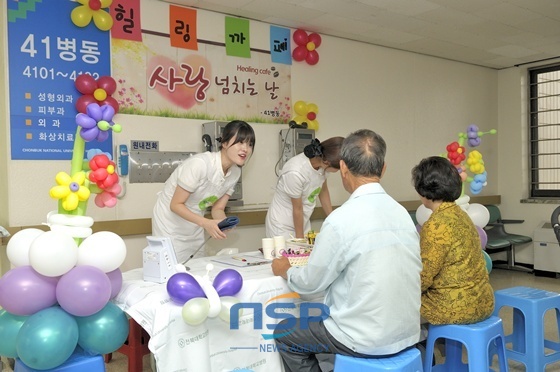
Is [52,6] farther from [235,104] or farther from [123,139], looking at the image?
[235,104]

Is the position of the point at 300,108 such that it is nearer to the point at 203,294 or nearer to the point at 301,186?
the point at 301,186

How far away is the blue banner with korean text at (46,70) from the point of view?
3.39 meters

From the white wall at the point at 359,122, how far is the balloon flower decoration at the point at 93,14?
1.35 ft

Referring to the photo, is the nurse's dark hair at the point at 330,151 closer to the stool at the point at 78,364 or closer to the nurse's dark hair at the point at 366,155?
the nurse's dark hair at the point at 366,155

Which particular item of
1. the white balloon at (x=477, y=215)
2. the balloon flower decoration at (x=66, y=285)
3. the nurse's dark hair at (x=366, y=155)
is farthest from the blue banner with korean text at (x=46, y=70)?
the white balloon at (x=477, y=215)

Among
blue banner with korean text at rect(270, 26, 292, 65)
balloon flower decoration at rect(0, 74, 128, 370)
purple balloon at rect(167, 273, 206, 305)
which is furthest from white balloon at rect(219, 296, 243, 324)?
blue banner with korean text at rect(270, 26, 292, 65)

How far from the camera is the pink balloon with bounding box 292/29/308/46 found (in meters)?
4.75

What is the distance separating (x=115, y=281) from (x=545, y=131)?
6094 millimetres

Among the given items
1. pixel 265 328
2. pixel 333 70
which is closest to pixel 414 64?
pixel 333 70

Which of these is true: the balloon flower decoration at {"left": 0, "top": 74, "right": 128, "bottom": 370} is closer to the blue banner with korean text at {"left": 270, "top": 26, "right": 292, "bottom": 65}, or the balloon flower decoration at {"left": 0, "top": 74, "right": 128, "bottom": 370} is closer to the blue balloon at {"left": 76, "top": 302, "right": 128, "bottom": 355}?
the blue balloon at {"left": 76, "top": 302, "right": 128, "bottom": 355}

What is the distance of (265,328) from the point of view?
Result: 2.29 metres

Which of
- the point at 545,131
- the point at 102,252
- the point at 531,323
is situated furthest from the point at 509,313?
the point at 102,252

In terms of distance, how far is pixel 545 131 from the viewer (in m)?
6.46

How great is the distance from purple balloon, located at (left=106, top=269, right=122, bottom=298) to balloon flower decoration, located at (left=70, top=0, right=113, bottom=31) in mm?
2198
